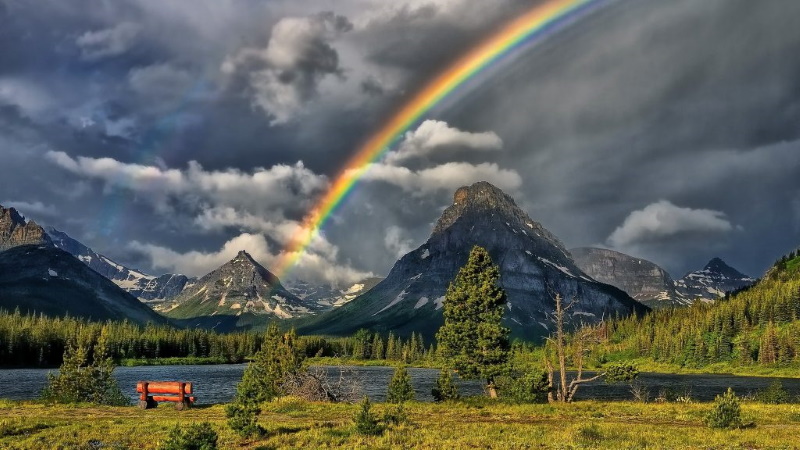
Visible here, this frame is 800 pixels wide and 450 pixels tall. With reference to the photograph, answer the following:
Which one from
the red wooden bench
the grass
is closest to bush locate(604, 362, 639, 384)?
the grass

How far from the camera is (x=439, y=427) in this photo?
32031 mm

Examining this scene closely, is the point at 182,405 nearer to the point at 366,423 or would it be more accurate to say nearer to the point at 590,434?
the point at 366,423

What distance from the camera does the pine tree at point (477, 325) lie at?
58.6 meters

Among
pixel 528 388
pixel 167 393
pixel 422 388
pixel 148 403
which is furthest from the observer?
pixel 422 388

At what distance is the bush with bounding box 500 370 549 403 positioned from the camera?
49.2m

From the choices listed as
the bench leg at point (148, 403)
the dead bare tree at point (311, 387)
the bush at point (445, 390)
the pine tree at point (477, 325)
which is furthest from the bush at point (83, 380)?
the pine tree at point (477, 325)

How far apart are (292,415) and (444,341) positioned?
2524cm

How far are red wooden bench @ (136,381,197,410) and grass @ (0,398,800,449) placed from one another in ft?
4.22

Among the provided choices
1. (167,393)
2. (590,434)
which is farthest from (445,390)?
(590,434)

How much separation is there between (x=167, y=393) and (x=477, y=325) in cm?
3085

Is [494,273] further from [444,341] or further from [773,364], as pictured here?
[773,364]

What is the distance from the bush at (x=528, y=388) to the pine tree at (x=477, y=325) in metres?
3.57

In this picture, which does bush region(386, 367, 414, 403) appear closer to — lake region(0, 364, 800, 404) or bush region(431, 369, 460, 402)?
bush region(431, 369, 460, 402)

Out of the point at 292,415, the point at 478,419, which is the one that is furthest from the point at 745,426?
the point at 292,415
